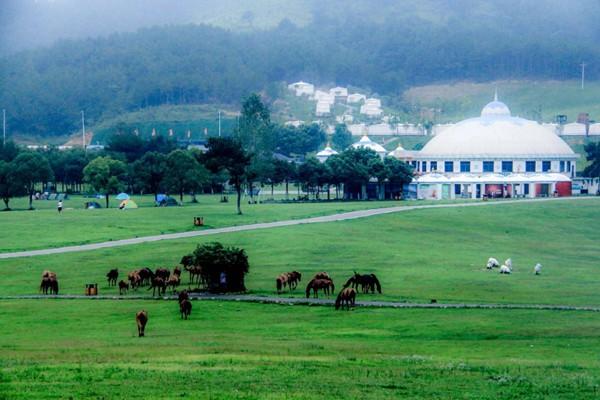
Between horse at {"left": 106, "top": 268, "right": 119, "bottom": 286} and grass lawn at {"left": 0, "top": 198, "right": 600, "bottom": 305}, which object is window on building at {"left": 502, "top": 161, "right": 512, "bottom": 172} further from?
horse at {"left": 106, "top": 268, "right": 119, "bottom": 286}

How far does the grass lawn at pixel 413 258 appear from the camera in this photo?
177 feet

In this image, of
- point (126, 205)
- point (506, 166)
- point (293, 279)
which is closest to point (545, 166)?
point (506, 166)

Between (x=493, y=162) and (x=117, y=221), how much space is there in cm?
8343

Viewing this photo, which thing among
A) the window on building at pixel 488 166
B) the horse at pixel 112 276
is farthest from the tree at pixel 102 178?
the horse at pixel 112 276

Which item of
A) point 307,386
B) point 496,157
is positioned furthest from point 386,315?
point 496,157

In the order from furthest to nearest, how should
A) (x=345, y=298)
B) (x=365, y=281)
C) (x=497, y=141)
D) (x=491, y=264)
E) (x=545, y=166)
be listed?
(x=497, y=141) → (x=545, y=166) → (x=491, y=264) → (x=365, y=281) → (x=345, y=298)

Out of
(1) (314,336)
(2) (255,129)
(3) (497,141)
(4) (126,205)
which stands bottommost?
(1) (314,336)

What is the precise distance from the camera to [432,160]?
16988 centimetres

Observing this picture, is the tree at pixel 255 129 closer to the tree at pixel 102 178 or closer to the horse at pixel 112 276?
the tree at pixel 102 178

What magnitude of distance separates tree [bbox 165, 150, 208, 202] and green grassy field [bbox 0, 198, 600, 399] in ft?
198

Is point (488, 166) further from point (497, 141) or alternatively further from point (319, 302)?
point (319, 302)

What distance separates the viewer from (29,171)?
131875 millimetres

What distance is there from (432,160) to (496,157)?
33.5ft

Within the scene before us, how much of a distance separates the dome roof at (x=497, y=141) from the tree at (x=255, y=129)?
102 feet
